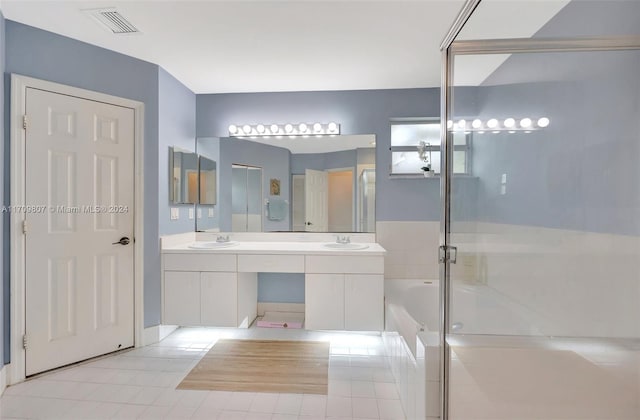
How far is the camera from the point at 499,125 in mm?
2041

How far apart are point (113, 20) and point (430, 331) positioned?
270cm

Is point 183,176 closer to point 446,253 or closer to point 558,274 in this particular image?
point 446,253

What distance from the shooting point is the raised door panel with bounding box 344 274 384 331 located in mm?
2445

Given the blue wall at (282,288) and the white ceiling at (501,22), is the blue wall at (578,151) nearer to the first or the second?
the white ceiling at (501,22)

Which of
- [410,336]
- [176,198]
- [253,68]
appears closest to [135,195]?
[176,198]

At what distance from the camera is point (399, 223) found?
2.94 meters

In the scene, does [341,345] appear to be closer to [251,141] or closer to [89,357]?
[89,357]

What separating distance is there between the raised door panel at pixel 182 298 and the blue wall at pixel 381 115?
1700 millimetres

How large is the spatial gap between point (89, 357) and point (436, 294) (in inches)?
108

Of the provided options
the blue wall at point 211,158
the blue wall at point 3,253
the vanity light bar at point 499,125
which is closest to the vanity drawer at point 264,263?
the blue wall at point 211,158

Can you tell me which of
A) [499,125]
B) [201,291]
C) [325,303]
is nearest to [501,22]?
[499,125]

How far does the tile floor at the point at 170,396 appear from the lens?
167 cm

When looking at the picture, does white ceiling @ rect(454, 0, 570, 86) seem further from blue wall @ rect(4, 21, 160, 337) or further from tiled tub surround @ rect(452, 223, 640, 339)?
blue wall @ rect(4, 21, 160, 337)

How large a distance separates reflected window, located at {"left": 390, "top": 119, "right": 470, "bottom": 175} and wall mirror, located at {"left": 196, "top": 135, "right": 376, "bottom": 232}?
0.76 feet
